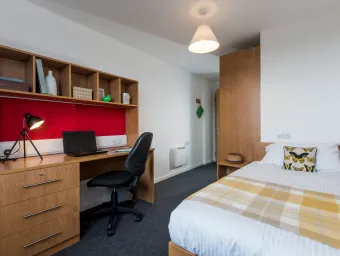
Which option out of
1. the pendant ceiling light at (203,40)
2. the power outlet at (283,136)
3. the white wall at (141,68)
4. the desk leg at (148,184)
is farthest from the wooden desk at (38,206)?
the power outlet at (283,136)

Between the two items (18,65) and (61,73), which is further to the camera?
(61,73)

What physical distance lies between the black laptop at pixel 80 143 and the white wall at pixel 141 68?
3.05ft

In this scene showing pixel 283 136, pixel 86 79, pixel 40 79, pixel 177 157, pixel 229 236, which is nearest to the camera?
pixel 229 236

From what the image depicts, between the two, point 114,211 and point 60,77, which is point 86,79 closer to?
point 60,77

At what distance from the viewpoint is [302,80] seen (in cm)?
240

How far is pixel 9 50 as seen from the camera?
158 cm

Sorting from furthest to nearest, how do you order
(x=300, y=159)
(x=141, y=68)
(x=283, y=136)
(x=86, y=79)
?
(x=141, y=68)
(x=283, y=136)
(x=86, y=79)
(x=300, y=159)

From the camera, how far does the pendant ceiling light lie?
5.76ft

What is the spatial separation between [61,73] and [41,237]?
5.42ft

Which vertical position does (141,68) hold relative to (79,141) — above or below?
above

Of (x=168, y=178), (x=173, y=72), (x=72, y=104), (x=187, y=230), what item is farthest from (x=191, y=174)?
(x=187, y=230)

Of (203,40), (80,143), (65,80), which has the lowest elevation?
(80,143)

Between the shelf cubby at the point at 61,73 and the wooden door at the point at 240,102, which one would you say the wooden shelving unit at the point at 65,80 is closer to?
the shelf cubby at the point at 61,73

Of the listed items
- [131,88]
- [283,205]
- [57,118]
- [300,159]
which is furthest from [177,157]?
[283,205]
